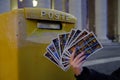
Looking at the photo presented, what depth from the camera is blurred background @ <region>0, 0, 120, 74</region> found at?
356 inches

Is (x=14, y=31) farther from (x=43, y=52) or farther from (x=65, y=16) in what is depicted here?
(x=65, y=16)

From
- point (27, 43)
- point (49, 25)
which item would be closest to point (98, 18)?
point (49, 25)

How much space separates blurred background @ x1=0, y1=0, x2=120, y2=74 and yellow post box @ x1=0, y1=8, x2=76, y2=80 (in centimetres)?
463

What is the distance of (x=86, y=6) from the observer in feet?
89.8

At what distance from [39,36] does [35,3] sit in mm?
13679

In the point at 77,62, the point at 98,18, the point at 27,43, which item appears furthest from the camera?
the point at 98,18

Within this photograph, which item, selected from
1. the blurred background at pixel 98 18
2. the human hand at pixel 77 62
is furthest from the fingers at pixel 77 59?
the blurred background at pixel 98 18

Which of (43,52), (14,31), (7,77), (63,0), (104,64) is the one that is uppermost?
(63,0)

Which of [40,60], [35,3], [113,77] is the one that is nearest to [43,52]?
[40,60]

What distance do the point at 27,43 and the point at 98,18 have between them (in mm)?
20679

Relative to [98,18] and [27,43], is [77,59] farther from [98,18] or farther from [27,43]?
[98,18]

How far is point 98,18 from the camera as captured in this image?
22922 mm

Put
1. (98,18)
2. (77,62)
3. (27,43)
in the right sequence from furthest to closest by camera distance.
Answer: (98,18) < (27,43) < (77,62)

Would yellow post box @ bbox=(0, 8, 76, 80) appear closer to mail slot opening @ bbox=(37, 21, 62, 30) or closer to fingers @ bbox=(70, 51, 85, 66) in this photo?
mail slot opening @ bbox=(37, 21, 62, 30)
